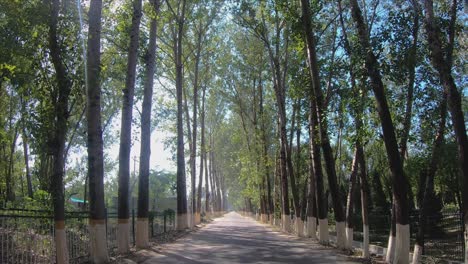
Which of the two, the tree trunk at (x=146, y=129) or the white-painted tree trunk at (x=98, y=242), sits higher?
the tree trunk at (x=146, y=129)

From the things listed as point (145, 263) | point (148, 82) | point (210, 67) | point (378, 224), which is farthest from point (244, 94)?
point (145, 263)

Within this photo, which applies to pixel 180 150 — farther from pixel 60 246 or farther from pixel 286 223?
pixel 60 246

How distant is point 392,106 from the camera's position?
15578 mm

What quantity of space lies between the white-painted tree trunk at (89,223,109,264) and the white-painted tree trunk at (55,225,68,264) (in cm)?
115

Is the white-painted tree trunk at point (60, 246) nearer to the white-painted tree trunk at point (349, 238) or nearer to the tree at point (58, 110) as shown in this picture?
the tree at point (58, 110)

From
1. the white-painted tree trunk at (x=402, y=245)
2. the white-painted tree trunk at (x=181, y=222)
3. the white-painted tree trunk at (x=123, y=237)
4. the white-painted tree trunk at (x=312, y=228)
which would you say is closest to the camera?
the white-painted tree trunk at (x=402, y=245)

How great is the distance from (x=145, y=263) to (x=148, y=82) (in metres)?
8.71

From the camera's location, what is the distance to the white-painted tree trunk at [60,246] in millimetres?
10242

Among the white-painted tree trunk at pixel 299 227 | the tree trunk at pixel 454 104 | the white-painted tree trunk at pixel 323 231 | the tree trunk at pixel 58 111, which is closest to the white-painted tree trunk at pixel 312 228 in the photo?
the white-painted tree trunk at pixel 299 227

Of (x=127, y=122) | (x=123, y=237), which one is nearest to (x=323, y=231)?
(x=123, y=237)

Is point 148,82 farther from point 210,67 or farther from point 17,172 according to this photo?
point 17,172

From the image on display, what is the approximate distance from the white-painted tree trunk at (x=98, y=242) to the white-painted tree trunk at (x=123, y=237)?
8.85 ft

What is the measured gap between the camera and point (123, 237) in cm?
1440

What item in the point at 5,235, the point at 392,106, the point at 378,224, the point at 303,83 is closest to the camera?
the point at 5,235
